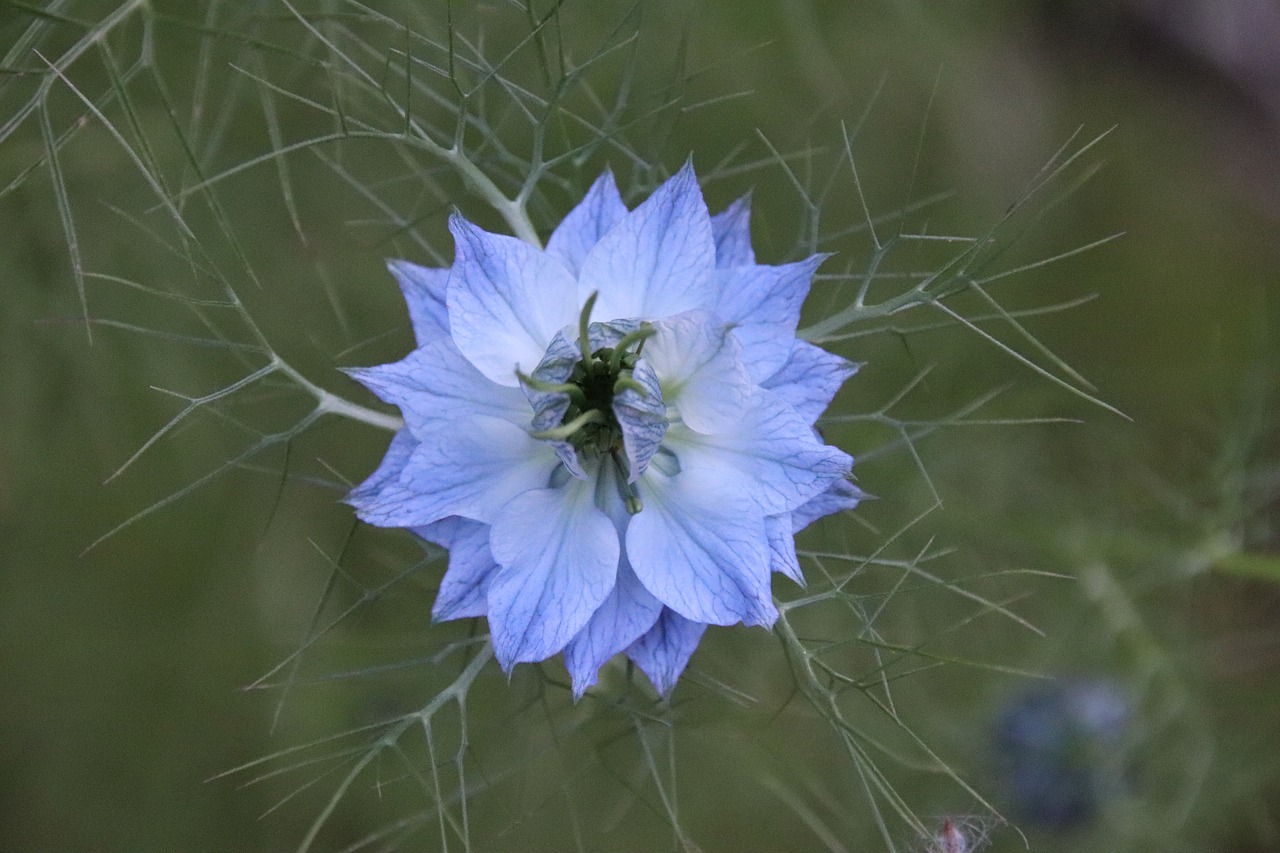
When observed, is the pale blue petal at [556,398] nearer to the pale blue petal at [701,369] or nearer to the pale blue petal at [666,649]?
the pale blue petal at [701,369]

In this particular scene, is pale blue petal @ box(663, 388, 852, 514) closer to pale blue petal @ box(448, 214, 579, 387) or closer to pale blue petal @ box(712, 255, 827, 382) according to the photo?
pale blue petal @ box(712, 255, 827, 382)

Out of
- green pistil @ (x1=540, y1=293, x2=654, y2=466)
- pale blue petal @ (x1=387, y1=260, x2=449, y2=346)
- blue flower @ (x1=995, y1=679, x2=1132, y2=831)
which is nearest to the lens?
green pistil @ (x1=540, y1=293, x2=654, y2=466)

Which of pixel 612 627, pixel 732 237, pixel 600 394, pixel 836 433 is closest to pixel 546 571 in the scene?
pixel 612 627

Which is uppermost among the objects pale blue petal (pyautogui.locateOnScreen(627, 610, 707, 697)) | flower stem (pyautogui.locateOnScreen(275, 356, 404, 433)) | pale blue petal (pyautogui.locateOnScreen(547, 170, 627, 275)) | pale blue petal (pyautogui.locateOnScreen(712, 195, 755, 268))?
pale blue petal (pyautogui.locateOnScreen(547, 170, 627, 275))

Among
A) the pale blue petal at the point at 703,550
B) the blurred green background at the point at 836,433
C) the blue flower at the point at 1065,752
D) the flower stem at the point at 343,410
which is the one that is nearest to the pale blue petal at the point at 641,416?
the pale blue petal at the point at 703,550

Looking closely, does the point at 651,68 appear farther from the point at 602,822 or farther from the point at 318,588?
the point at 602,822

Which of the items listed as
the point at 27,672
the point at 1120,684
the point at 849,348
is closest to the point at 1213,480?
the point at 1120,684

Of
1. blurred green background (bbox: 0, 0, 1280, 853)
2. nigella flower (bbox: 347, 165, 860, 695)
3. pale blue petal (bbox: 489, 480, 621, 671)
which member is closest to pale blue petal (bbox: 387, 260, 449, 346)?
nigella flower (bbox: 347, 165, 860, 695)

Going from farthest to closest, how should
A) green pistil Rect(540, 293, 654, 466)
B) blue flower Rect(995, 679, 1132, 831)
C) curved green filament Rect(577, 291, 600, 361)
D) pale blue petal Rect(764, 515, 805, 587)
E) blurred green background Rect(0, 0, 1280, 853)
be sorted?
blurred green background Rect(0, 0, 1280, 853), blue flower Rect(995, 679, 1132, 831), pale blue petal Rect(764, 515, 805, 587), green pistil Rect(540, 293, 654, 466), curved green filament Rect(577, 291, 600, 361)
